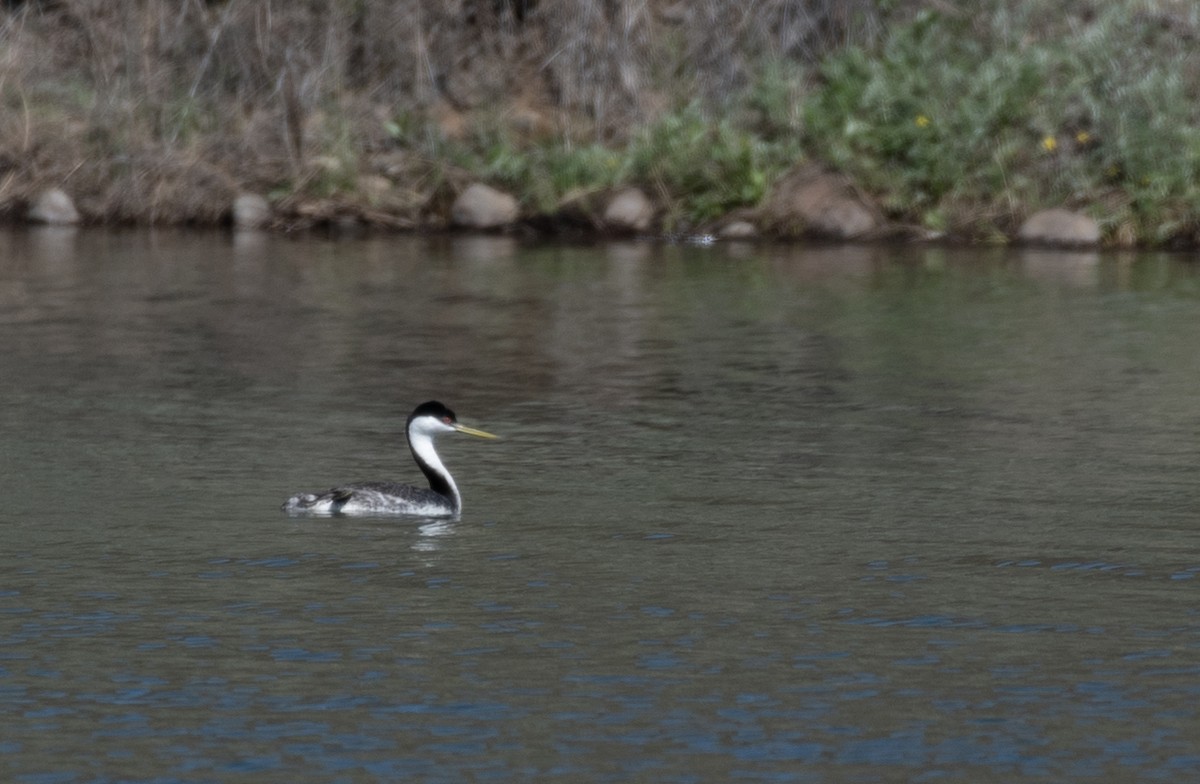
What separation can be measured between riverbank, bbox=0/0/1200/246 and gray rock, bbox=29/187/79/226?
40mm

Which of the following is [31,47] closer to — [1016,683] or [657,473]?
[657,473]

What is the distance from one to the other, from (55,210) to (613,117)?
23.5 feet

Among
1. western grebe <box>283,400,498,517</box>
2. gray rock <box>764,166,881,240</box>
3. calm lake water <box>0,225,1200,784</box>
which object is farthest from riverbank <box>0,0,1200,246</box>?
western grebe <box>283,400,498,517</box>

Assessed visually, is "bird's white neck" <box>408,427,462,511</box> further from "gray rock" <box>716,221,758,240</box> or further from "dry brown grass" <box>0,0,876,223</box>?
"dry brown grass" <box>0,0,876,223</box>

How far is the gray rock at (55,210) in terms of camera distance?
29125 millimetres

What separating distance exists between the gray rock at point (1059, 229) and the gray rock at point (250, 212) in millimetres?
9360

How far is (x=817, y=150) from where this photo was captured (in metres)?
28.5

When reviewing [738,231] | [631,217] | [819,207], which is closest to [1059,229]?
[819,207]

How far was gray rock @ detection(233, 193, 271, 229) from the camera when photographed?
1142 inches

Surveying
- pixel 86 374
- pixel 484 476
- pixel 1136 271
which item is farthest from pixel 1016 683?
pixel 1136 271

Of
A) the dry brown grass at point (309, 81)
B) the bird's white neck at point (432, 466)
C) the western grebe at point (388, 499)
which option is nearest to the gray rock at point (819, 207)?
the dry brown grass at point (309, 81)

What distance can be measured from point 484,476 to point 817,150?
16270 mm

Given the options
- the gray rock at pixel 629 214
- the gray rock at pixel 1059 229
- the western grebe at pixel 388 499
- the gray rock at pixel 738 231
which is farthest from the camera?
the gray rock at pixel 629 214

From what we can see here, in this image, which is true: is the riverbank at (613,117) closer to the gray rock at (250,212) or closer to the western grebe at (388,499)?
the gray rock at (250,212)
